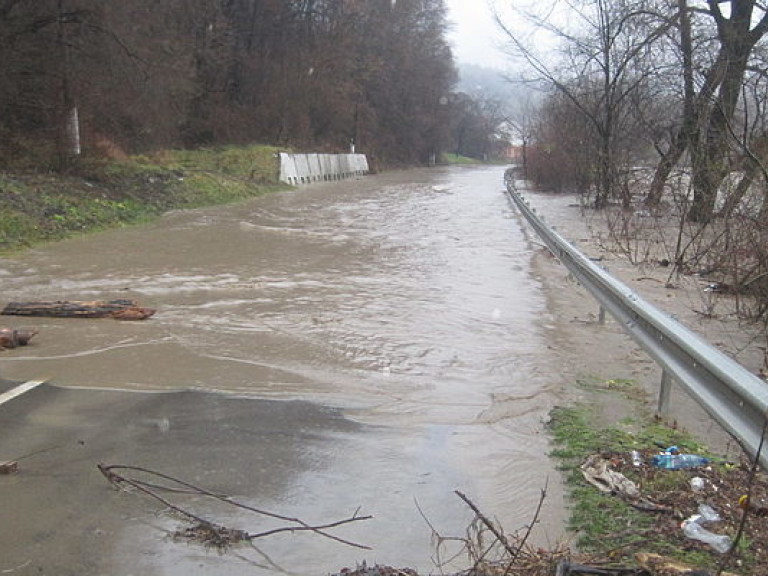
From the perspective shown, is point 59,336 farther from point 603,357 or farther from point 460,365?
point 603,357

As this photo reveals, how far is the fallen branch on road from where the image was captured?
3240mm

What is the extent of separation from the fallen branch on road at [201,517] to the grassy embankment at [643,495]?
42.2 inches

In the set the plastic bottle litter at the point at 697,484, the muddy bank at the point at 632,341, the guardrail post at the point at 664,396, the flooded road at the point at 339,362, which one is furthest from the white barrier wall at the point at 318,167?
the plastic bottle litter at the point at 697,484

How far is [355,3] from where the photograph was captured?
203 feet

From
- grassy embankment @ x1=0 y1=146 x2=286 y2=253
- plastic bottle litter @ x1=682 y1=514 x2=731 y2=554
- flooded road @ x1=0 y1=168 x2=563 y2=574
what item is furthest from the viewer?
grassy embankment @ x1=0 y1=146 x2=286 y2=253

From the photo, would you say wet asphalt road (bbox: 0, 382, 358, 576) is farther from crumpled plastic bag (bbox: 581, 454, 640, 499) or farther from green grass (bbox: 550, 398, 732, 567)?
crumpled plastic bag (bbox: 581, 454, 640, 499)

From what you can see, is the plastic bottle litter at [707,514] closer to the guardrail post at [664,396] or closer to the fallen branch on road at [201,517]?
the fallen branch on road at [201,517]

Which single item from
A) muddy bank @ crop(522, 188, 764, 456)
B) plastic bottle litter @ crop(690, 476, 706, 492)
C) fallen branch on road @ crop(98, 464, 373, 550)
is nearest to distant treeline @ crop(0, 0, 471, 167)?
muddy bank @ crop(522, 188, 764, 456)

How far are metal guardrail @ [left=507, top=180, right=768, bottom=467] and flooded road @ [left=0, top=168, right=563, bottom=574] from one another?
0.83 meters

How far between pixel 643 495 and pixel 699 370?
2.62 ft

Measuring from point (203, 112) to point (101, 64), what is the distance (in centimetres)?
2187

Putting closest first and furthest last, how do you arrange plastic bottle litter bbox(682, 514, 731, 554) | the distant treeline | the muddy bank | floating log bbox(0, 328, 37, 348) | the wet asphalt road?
1. plastic bottle litter bbox(682, 514, 731, 554)
2. the wet asphalt road
3. the muddy bank
4. floating log bbox(0, 328, 37, 348)
5. the distant treeline

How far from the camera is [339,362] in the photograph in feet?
20.7

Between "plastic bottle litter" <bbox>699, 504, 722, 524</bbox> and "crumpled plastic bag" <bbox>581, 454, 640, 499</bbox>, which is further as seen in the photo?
"crumpled plastic bag" <bbox>581, 454, 640, 499</bbox>
